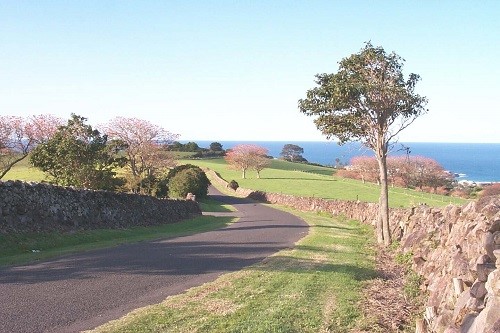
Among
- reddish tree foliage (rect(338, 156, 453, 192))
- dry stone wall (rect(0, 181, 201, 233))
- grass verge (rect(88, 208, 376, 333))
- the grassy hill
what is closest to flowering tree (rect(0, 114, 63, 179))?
the grassy hill

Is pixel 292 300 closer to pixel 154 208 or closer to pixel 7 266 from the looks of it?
pixel 7 266

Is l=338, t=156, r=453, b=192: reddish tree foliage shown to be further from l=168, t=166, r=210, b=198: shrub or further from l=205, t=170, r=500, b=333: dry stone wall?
l=205, t=170, r=500, b=333: dry stone wall

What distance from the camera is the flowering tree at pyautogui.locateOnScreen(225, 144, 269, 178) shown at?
84.6 m

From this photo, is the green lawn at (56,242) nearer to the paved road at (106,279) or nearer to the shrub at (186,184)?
the paved road at (106,279)

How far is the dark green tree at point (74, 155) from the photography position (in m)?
30.0

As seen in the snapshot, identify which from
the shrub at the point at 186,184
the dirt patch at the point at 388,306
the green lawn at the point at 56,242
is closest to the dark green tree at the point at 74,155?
the green lawn at the point at 56,242

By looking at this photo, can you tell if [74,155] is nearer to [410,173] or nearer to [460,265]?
[460,265]

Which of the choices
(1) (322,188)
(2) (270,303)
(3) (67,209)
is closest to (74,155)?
(3) (67,209)

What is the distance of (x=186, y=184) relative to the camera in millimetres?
49844

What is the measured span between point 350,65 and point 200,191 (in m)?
33.7

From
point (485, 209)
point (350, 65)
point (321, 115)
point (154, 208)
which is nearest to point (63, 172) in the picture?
point (154, 208)

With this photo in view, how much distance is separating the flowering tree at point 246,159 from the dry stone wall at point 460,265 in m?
66.2

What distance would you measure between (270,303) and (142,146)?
44.3 metres

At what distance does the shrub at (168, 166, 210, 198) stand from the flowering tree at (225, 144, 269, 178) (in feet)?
104
